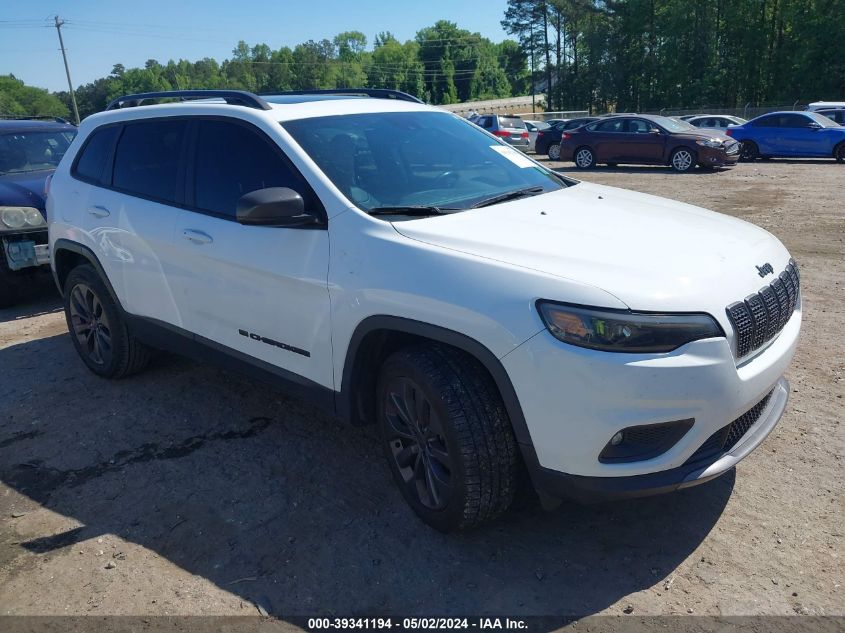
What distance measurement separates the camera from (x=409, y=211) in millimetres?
3252

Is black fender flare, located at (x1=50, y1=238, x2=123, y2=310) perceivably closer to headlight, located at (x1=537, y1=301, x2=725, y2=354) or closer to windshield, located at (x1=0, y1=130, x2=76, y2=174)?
headlight, located at (x1=537, y1=301, x2=725, y2=354)

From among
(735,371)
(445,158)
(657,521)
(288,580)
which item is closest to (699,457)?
(735,371)

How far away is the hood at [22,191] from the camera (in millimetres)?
6949

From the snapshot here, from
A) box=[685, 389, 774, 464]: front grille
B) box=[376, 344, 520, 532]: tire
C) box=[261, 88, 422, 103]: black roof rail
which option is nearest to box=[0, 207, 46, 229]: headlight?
box=[261, 88, 422, 103]: black roof rail

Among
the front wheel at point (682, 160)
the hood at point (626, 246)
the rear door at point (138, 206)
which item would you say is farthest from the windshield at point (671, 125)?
the rear door at point (138, 206)

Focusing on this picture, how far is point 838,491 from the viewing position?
3312mm

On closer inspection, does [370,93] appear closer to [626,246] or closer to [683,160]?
[626,246]

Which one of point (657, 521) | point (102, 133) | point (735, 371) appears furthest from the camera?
point (102, 133)

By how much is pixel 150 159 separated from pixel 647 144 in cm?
1745

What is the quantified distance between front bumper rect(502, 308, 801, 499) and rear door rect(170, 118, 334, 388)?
1.14 metres

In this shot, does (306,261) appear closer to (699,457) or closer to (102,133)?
(699,457)

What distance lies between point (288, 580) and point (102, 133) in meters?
3.58

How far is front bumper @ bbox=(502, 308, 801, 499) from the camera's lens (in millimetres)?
2453

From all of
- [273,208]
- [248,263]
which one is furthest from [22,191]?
[273,208]
